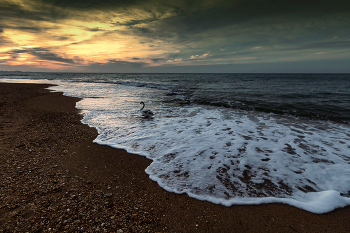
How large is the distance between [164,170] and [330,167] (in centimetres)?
487

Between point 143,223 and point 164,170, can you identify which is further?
point 164,170

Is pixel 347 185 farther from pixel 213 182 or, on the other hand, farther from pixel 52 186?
pixel 52 186

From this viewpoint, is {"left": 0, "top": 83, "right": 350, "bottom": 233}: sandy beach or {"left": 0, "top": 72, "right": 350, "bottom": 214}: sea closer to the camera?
{"left": 0, "top": 83, "right": 350, "bottom": 233}: sandy beach

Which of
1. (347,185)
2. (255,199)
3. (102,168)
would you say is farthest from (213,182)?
(347,185)

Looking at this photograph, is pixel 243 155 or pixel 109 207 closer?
pixel 109 207

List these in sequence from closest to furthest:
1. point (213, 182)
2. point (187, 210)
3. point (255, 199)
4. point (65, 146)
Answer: point (187, 210), point (255, 199), point (213, 182), point (65, 146)

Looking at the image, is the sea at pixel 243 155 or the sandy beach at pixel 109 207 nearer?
the sandy beach at pixel 109 207

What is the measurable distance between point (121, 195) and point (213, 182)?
85.8 inches

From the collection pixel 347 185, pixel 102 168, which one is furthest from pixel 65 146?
pixel 347 185

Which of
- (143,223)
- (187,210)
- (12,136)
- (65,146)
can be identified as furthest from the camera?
(12,136)

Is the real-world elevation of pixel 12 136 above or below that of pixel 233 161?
above

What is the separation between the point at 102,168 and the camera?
4.21m

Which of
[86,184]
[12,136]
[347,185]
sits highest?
[12,136]

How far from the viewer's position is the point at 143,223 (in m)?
2.64
